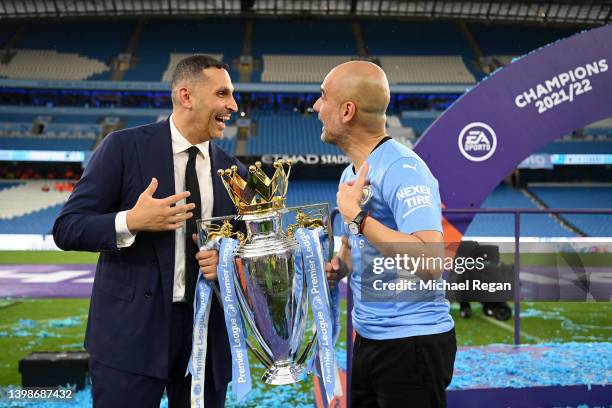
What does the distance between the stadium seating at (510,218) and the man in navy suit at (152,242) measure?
1110cm

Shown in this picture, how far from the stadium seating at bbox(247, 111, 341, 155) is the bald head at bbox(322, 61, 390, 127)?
68.8 feet

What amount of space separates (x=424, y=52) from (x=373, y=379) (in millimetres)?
27224

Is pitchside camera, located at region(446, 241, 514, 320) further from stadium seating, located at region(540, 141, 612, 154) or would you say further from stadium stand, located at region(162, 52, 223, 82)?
stadium stand, located at region(162, 52, 223, 82)

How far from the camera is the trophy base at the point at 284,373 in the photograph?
5.52 feet

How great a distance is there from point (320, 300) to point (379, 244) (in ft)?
1.11

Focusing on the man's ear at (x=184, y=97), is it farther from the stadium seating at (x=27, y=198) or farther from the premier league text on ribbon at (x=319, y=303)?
the stadium seating at (x=27, y=198)

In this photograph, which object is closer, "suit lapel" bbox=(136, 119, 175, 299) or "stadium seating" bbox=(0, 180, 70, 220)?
"suit lapel" bbox=(136, 119, 175, 299)

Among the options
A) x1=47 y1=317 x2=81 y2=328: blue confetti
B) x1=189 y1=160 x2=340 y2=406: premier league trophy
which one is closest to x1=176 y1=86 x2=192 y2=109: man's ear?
x1=189 y1=160 x2=340 y2=406: premier league trophy

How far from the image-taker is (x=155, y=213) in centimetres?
163

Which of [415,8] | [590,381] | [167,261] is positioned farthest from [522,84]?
[415,8]

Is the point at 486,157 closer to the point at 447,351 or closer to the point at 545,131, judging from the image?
the point at 545,131

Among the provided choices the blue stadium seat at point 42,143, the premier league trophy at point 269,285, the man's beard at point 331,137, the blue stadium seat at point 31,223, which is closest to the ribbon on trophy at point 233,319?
the premier league trophy at point 269,285

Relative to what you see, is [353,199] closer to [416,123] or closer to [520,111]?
[520,111]

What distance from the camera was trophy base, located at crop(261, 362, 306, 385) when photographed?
168 centimetres
